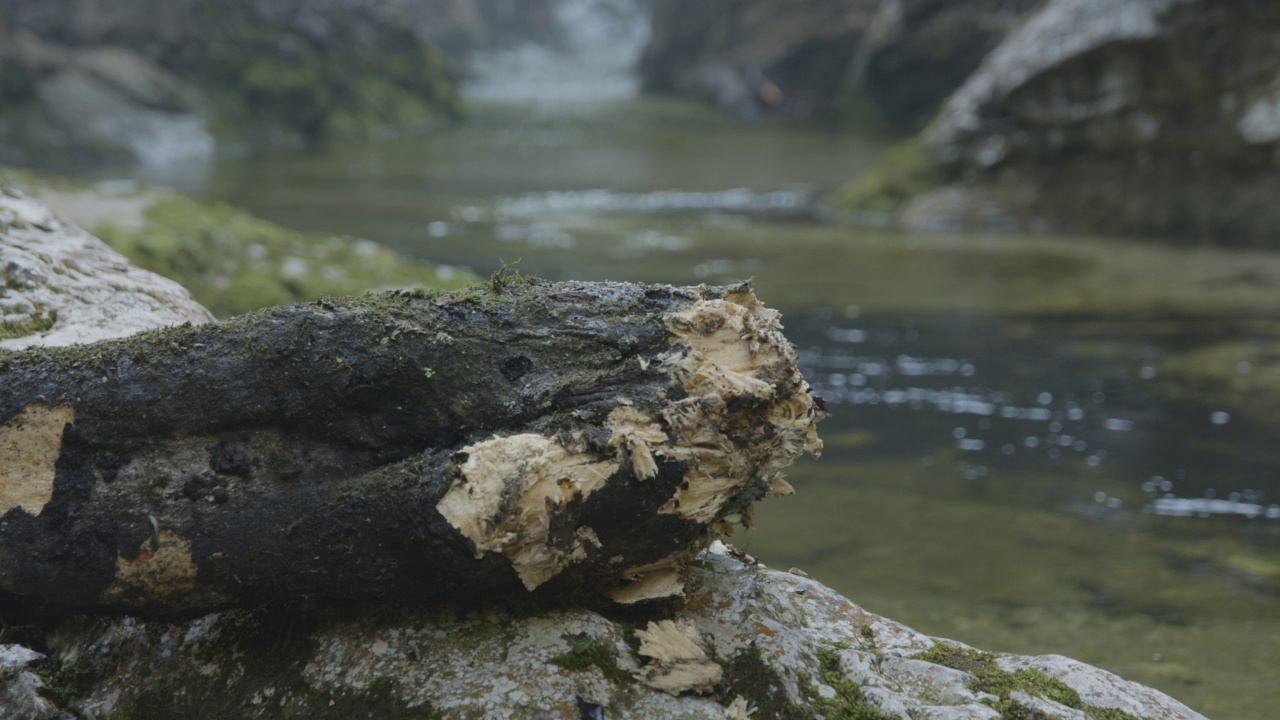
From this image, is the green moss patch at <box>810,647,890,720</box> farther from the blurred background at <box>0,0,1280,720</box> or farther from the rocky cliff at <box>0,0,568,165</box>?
the rocky cliff at <box>0,0,568,165</box>

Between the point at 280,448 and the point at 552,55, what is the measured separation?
177 ft

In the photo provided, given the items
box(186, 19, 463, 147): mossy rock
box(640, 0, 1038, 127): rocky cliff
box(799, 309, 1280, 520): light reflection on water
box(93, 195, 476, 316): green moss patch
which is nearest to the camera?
box(799, 309, 1280, 520): light reflection on water

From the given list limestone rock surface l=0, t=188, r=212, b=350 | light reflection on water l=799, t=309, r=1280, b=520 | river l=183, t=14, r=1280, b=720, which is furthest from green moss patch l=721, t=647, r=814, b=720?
light reflection on water l=799, t=309, r=1280, b=520

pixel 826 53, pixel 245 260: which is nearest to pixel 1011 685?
pixel 245 260

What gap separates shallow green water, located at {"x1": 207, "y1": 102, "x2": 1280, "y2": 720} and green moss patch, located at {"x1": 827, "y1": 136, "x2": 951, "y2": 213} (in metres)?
0.83

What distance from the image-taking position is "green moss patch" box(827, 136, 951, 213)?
14898 mm

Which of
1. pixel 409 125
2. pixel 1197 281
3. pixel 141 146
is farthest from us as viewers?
pixel 409 125

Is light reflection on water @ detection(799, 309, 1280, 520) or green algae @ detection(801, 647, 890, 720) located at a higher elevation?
green algae @ detection(801, 647, 890, 720)

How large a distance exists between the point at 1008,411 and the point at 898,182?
27.0ft

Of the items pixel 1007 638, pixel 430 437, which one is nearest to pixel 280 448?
pixel 430 437

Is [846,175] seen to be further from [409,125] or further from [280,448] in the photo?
[280,448]

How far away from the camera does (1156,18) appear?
41.0 feet

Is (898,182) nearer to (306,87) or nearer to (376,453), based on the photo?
(376,453)

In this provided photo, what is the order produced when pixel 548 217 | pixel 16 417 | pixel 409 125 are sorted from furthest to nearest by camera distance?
pixel 409 125 < pixel 548 217 < pixel 16 417
